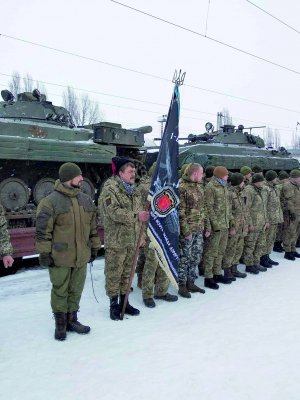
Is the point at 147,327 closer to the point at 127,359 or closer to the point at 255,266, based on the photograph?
the point at 127,359

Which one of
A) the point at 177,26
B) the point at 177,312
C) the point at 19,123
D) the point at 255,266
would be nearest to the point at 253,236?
the point at 255,266

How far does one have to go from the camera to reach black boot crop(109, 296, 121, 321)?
449 centimetres

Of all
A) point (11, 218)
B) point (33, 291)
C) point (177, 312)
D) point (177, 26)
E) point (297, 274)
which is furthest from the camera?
point (177, 26)

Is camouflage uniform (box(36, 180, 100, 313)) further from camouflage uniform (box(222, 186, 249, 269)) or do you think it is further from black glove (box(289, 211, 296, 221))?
black glove (box(289, 211, 296, 221))

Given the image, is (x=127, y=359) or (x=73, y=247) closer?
(x=127, y=359)

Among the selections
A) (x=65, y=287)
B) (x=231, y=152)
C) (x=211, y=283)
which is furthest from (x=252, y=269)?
(x=231, y=152)

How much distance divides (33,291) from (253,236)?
3497mm

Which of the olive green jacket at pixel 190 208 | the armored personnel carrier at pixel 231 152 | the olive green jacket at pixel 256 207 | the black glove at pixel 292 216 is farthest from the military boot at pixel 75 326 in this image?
the armored personnel carrier at pixel 231 152

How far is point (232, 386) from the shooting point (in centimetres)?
317

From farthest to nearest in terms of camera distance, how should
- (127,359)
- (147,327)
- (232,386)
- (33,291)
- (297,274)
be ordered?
(297,274)
(33,291)
(147,327)
(127,359)
(232,386)

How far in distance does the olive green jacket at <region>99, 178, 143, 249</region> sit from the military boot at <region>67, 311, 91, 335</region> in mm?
820

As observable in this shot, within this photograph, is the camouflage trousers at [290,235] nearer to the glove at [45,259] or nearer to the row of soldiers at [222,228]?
the row of soldiers at [222,228]

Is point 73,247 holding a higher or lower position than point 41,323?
higher

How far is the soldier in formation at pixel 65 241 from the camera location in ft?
12.7
